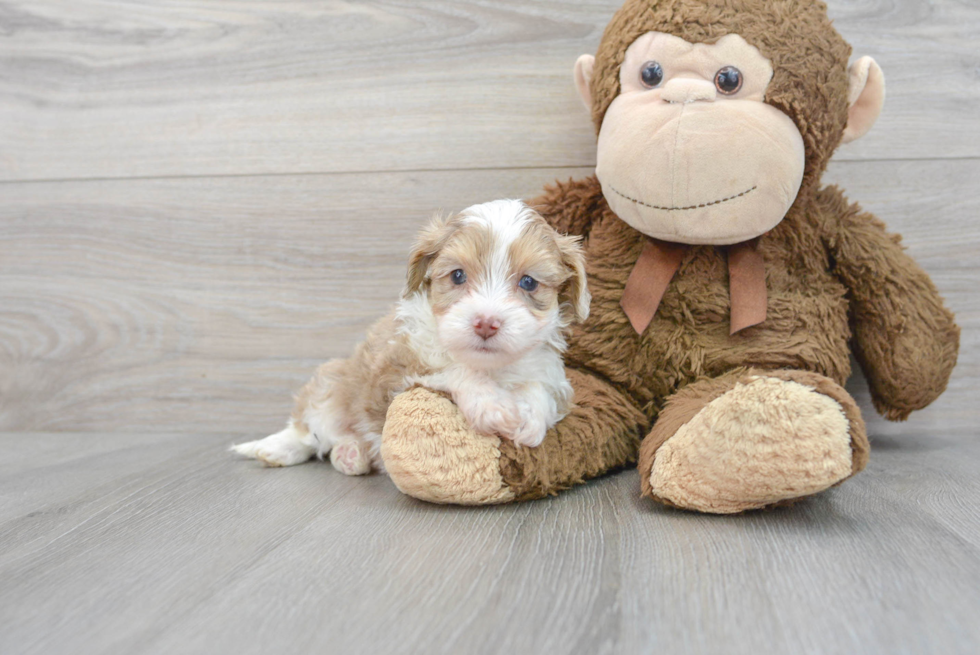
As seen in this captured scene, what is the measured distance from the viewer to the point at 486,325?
3.62ft

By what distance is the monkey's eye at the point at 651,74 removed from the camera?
1.29 meters

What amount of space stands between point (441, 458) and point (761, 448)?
1.60 ft

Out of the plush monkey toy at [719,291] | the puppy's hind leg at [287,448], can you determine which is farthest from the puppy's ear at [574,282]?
the puppy's hind leg at [287,448]

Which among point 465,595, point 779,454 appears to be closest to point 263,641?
point 465,595

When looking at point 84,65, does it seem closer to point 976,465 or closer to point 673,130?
point 673,130

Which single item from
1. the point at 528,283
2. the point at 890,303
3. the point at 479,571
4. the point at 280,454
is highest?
the point at 528,283

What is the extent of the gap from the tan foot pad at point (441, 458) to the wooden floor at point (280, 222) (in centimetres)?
4

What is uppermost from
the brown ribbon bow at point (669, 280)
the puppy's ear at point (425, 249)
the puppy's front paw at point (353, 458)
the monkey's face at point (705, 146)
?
the monkey's face at point (705, 146)

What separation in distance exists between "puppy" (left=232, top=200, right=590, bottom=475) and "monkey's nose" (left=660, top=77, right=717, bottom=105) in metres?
0.31

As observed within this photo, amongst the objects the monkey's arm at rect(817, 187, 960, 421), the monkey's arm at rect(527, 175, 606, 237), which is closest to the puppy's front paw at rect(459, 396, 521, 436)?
the monkey's arm at rect(527, 175, 606, 237)

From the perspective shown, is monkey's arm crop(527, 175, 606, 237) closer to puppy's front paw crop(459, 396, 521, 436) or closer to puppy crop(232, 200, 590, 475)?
puppy crop(232, 200, 590, 475)

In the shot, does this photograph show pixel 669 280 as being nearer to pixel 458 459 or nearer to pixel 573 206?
pixel 573 206

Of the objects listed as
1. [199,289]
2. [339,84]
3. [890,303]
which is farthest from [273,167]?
[890,303]

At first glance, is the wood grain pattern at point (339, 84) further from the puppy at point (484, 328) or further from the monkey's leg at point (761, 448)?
the monkey's leg at point (761, 448)
